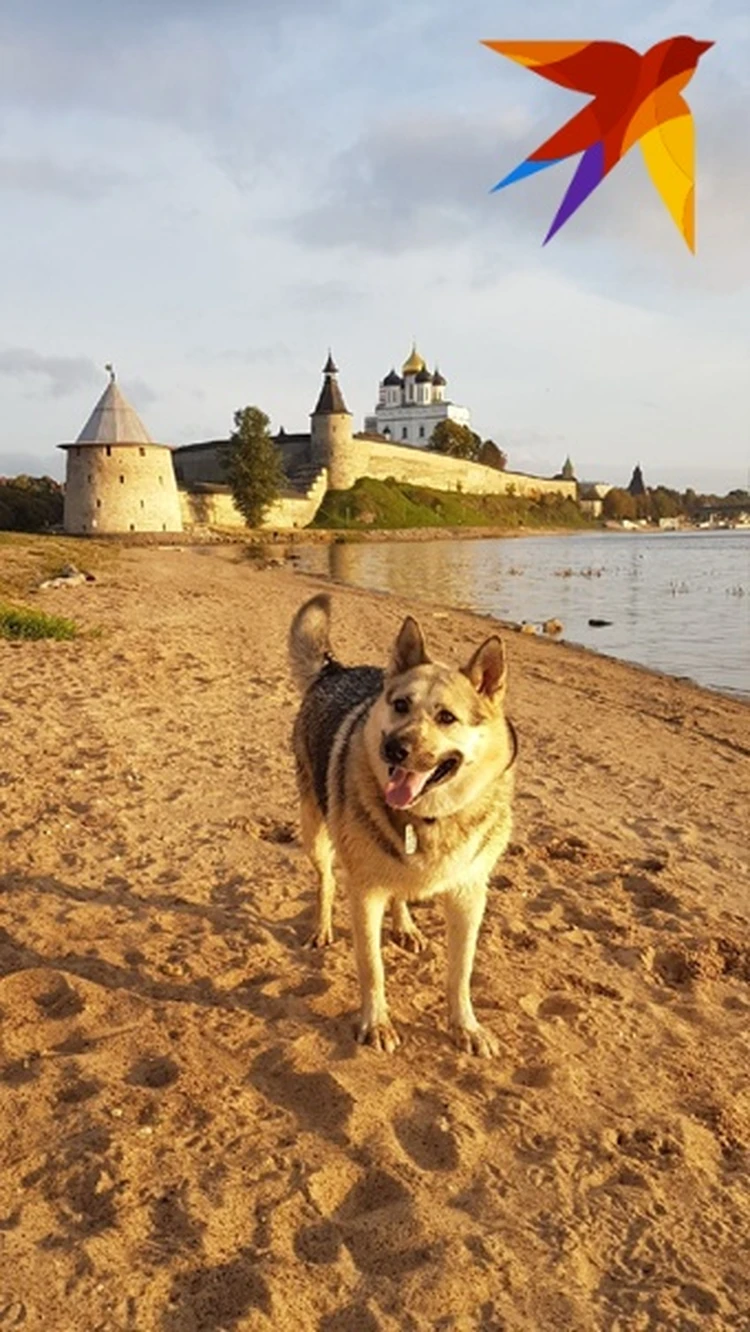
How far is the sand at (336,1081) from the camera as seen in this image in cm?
273

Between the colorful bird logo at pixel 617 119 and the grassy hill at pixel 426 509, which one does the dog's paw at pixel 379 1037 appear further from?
the grassy hill at pixel 426 509

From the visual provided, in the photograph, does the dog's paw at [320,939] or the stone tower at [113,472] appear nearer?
the dog's paw at [320,939]

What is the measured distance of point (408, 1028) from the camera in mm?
4355

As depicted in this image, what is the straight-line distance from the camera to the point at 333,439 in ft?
328

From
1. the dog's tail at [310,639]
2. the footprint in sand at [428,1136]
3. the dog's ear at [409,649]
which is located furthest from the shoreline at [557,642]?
the footprint in sand at [428,1136]

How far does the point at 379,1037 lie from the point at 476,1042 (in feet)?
1.50

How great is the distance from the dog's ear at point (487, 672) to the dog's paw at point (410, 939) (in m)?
1.80

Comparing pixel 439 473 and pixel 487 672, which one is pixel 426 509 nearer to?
pixel 439 473

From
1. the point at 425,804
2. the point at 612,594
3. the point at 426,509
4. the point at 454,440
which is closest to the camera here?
the point at 425,804

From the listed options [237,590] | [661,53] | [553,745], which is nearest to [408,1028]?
[661,53]

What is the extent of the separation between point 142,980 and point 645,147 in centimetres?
457

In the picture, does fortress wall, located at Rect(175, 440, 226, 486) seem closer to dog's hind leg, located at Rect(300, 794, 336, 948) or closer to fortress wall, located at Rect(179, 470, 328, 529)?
fortress wall, located at Rect(179, 470, 328, 529)

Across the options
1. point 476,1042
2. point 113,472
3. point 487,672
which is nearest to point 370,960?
point 476,1042

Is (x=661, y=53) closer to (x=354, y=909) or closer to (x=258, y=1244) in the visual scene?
(x=354, y=909)
